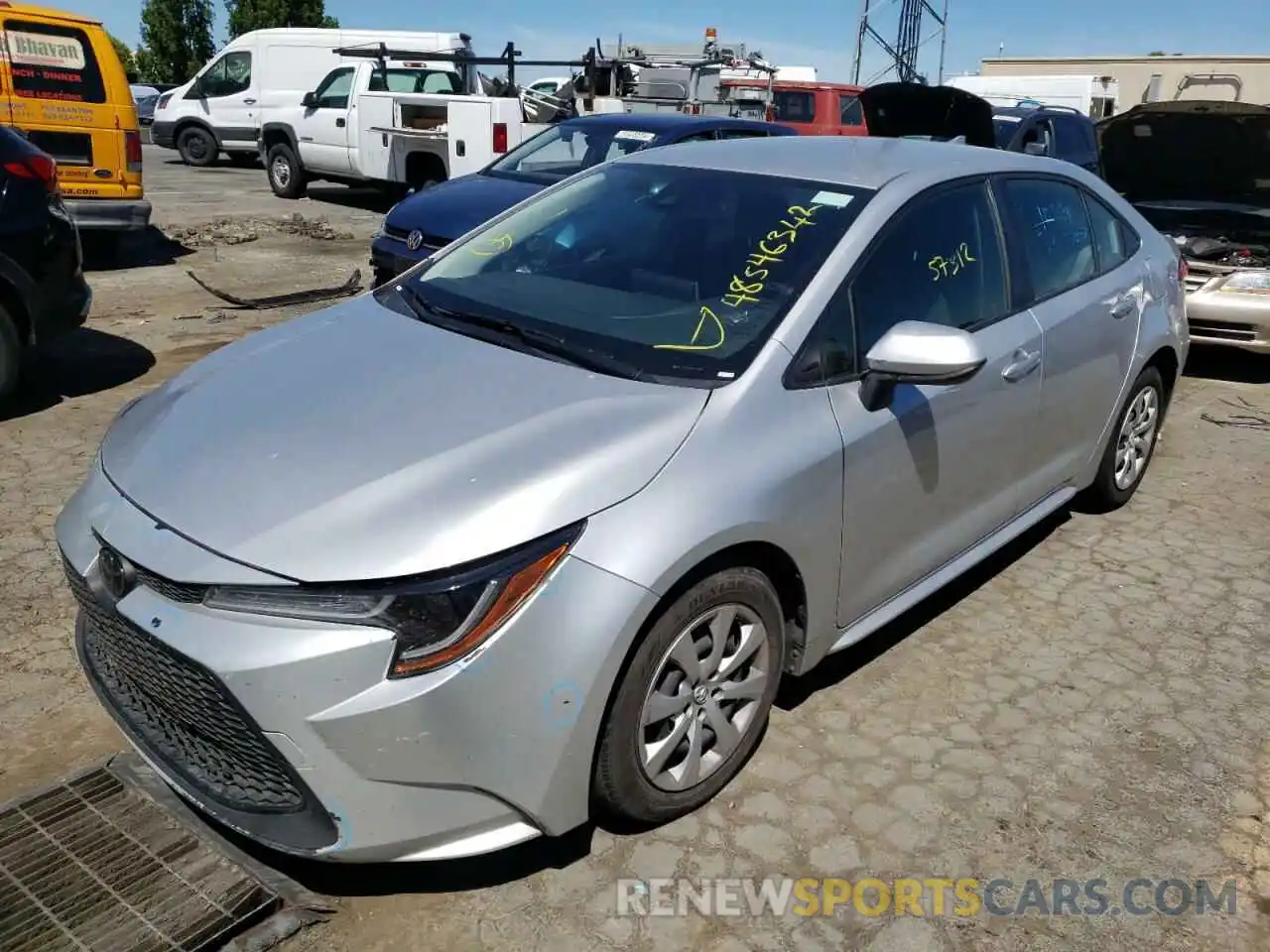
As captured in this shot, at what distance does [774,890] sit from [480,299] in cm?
189

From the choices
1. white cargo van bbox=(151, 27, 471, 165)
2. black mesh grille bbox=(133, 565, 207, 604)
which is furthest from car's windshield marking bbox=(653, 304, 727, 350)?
white cargo van bbox=(151, 27, 471, 165)

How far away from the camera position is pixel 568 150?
28.3 feet

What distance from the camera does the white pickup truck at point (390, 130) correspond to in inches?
496

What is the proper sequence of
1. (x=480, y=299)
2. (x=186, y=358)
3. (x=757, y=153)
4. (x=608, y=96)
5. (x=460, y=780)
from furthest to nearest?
(x=608, y=96)
(x=186, y=358)
(x=757, y=153)
(x=480, y=299)
(x=460, y=780)

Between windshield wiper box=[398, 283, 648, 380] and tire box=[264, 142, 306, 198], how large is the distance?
13.2 metres

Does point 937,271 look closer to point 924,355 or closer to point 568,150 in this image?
point 924,355

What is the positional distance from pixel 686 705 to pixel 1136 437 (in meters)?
3.19

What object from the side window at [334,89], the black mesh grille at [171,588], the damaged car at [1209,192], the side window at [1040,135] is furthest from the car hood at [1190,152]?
the side window at [334,89]

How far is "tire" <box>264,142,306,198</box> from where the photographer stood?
15328 millimetres

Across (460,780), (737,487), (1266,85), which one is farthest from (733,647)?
(1266,85)

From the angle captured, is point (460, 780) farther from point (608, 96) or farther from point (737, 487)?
point (608, 96)

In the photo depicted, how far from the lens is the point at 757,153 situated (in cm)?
371

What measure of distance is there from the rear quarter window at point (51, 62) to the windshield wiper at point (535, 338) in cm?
706

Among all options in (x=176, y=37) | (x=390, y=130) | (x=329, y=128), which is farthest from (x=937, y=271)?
(x=176, y=37)
